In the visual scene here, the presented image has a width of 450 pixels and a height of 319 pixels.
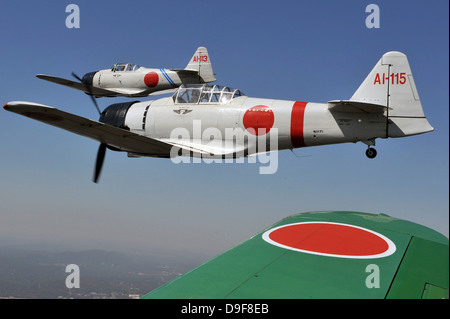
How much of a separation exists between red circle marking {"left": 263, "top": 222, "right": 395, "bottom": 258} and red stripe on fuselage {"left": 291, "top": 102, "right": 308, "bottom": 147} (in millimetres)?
4386

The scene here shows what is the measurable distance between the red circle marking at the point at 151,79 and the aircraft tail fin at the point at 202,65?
2.13 metres

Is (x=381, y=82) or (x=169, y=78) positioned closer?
(x=381, y=82)

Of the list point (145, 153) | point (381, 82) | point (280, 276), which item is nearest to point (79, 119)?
point (145, 153)

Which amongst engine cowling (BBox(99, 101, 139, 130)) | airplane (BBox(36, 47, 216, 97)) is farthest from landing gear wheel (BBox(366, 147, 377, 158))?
→ airplane (BBox(36, 47, 216, 97))

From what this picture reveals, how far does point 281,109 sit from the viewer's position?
31.1 feet

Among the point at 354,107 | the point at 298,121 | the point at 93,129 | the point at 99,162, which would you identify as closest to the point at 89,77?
the point at 99,162

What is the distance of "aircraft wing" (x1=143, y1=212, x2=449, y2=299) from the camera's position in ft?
10.4

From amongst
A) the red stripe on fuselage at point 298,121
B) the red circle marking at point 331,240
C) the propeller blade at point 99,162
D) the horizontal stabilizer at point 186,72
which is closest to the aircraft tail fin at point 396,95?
the red stripe on fuselage at point 298,121

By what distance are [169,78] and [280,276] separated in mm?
19977

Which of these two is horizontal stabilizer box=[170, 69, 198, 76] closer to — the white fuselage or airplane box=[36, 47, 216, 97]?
airplane box=[36, 47, 216, 97]

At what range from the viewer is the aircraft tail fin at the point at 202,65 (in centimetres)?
2303

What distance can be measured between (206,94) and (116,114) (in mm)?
3082

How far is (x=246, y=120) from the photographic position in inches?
386
